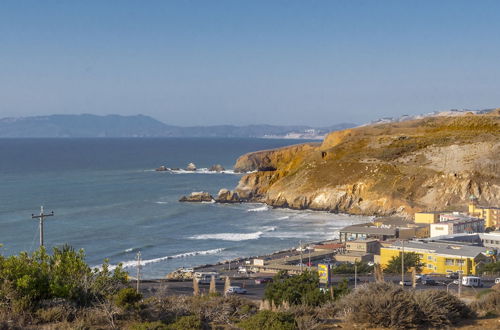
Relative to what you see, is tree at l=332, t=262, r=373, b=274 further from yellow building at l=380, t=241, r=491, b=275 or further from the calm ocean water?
the calm ocean water

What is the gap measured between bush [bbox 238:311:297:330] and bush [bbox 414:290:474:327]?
2279 millimetres

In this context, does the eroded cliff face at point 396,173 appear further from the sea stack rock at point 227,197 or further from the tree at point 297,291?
the tree at point 297,291

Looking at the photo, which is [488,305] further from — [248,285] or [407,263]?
[407,263]

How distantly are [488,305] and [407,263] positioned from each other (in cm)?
2434

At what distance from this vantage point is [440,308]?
11508 millimetres

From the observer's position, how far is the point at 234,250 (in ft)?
151

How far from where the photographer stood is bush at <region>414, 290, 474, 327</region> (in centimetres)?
1130

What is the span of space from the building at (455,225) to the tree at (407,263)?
1176 cm

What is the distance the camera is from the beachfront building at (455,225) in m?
49.1

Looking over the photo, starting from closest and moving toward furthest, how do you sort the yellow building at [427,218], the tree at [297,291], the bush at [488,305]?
the bush at [488,305] < the tree at [297,291] < the yellow building at [427,218]

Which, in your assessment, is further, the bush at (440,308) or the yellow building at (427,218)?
the yellow building at (427,218)

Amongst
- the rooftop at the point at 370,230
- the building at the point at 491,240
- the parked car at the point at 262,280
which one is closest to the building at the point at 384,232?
the rooftop at the point at 370,230

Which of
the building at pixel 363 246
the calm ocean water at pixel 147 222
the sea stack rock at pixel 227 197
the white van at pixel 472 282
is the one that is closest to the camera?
the white van at pixel 472 282

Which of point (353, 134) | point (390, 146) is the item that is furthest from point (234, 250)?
point (353, 134)
